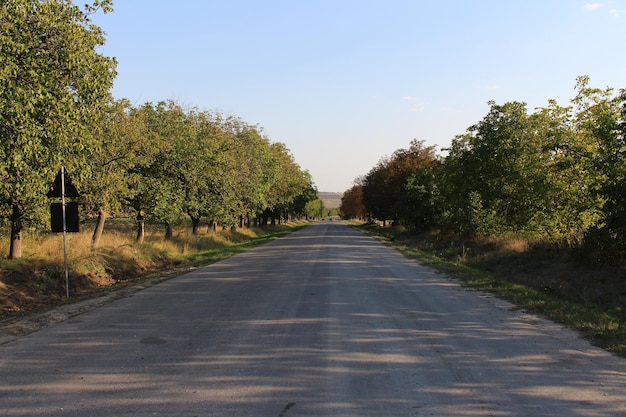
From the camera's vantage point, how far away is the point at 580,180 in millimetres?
19656

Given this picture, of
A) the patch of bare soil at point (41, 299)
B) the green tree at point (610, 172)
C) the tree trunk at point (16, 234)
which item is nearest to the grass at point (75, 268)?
the patch of bare soil at point (41, 299)

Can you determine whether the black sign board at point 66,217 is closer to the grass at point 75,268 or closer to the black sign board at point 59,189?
→ the black sign board at point 59,189

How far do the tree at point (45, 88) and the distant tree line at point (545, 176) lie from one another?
45.3 ft

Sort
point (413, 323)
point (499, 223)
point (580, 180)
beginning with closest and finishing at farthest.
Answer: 1. point (413, 323)
2. point (580, 180)
3. point (499, 223)

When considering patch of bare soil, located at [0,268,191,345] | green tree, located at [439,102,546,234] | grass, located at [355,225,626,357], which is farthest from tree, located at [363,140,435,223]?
patch of bare soil, located at [0,268,191,345]

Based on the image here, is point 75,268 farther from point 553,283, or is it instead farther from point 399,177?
point 399,177

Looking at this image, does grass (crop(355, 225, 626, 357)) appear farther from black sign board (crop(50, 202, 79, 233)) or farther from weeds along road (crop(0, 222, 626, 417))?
black sign board (crop(50, 202, 79, 233))

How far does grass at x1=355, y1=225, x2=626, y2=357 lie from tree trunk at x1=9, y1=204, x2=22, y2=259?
13690 mm

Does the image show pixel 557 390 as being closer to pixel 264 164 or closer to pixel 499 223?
pixel 499 223

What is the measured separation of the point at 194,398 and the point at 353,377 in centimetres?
169

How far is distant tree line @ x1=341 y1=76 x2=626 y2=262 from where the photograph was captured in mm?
14523

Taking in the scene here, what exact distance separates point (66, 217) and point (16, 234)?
17.5 feet

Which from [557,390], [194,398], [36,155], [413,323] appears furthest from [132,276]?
[557,390]

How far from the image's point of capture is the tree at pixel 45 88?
8906 millimetres
